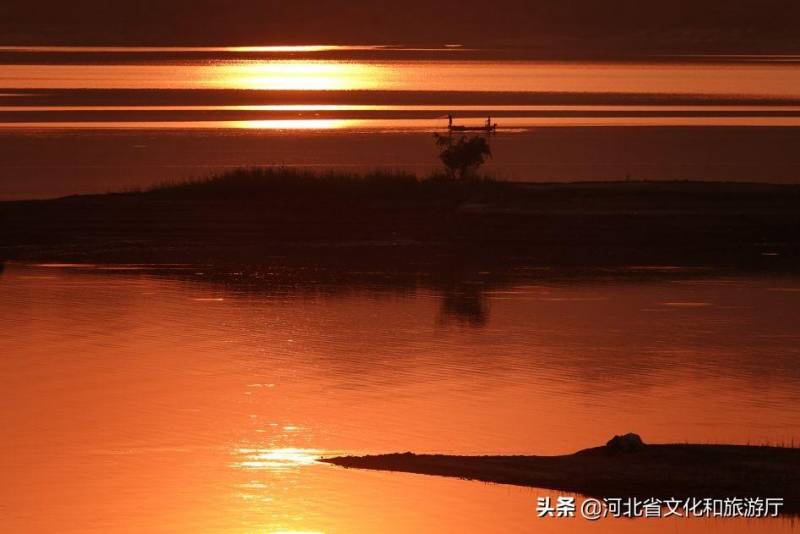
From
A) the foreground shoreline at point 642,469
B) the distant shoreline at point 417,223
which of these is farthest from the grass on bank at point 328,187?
the foreground shoreline at point 642,469

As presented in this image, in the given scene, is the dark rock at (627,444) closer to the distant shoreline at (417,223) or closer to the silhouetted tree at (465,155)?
the distant shoreline at (417,223)

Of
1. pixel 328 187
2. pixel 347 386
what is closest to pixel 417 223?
pixel 328 187

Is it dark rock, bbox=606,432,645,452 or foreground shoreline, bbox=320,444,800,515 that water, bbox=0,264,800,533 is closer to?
foreground shoreline, bbox=320,444,800,515

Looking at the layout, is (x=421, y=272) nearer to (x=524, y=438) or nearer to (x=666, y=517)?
(x=524, y=438)

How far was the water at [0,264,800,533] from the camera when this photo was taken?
1382cm

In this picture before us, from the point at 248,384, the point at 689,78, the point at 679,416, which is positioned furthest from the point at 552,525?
the point at 689,78

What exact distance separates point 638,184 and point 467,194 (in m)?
3.88

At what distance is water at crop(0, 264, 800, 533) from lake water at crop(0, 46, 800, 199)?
20319 millimetres

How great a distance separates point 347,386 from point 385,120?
2325 inches

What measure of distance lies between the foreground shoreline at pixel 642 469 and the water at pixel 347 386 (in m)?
0.22

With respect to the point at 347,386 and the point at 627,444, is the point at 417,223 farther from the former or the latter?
the point at 627,444

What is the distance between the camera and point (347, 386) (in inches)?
752

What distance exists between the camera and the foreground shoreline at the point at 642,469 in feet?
44.1

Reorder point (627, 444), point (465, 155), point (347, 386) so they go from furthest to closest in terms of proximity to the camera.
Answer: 1. point (465, 155)
2. point (347, 386)
3. point (627, 444)
